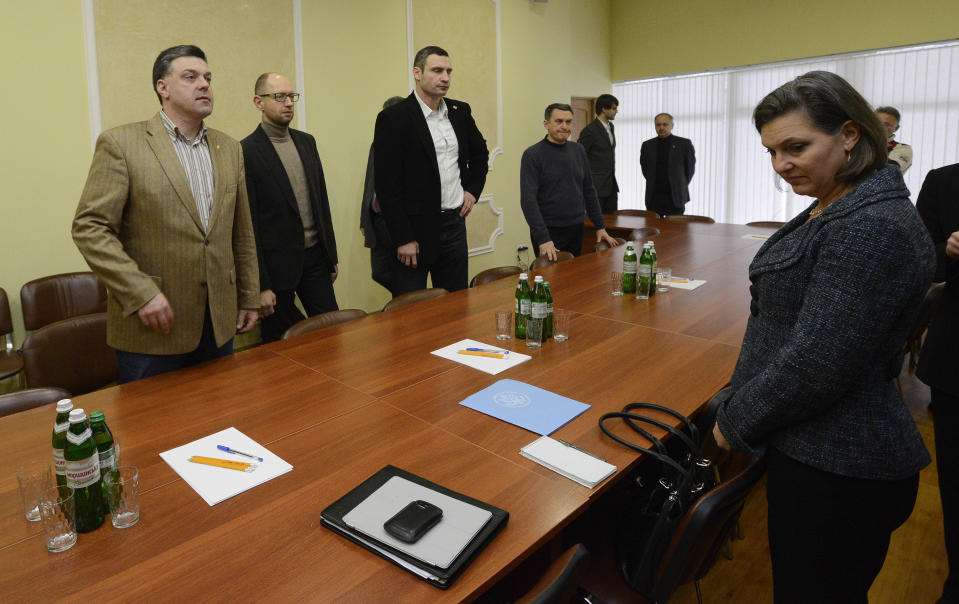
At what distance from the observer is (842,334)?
3.69 ft

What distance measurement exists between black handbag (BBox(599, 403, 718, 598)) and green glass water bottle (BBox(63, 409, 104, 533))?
1.10 meters

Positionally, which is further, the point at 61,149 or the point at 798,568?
the point at 61,149

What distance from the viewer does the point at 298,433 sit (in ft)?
5.18

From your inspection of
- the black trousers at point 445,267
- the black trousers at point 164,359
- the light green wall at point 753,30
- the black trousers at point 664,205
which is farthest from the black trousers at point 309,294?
the light green wall at point 753,30

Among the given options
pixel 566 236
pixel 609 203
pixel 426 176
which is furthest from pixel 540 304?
pixel 609 203

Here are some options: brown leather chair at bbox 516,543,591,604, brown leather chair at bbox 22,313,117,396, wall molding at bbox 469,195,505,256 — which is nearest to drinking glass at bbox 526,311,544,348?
brown leather chair at bbox 516,543,591,604

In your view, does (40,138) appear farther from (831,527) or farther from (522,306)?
(831,527)

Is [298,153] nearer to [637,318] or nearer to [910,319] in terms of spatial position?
[637,318]

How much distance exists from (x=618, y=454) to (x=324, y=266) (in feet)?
8.46

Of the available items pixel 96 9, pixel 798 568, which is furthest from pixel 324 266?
pixel 798 568

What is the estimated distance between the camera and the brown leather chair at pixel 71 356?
2.63 meters

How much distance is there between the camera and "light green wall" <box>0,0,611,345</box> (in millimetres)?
3562

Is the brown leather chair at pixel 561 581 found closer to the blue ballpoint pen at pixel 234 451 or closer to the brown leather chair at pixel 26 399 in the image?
the blue ballpoint pen at pixel 234 451

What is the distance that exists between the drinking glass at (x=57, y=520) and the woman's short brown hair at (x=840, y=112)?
1.54 metres
